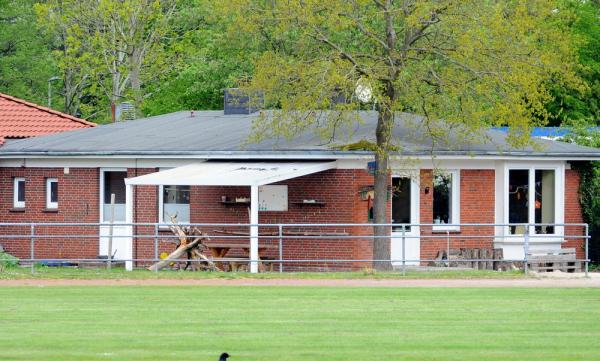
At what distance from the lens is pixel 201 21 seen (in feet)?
180

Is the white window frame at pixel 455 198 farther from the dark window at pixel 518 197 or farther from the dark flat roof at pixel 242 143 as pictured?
the dark window at pixel 518 197

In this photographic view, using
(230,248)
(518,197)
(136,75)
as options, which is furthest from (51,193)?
(136,75)

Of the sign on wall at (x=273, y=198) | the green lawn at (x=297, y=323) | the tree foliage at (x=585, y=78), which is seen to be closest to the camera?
the green lawn at (x=297, y=323)

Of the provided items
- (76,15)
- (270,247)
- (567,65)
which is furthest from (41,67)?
(567,65)

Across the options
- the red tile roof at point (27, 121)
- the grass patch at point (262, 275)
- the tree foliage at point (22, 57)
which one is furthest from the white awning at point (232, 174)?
the tree foliage at point (22, 57)

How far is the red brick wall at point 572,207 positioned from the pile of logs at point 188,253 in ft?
29.7

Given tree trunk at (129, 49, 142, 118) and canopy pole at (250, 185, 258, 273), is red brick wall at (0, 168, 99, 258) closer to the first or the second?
canopy pole at (250, 185, 258, 273)

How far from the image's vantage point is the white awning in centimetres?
2794

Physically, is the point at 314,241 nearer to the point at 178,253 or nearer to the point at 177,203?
the point at 178,253

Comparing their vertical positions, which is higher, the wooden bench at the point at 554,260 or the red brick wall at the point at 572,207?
the red brick wall at the point at 572,207

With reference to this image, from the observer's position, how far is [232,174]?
94.4ft

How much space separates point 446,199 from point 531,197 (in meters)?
2.17

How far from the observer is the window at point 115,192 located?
32844mm

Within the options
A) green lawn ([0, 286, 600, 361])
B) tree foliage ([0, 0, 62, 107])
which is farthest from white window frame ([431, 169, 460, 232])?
tree foliage ([0, 0, 62, 107])
